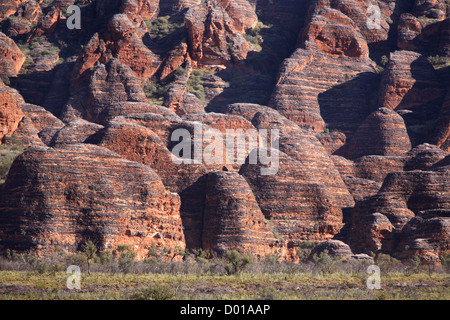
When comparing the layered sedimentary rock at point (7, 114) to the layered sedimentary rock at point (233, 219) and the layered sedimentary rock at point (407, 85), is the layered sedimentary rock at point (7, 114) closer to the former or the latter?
the layered sedimentary rock at point (233, 219)

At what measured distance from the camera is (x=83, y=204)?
5534cm

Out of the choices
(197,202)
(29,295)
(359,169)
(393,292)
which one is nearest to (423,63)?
(359,169)

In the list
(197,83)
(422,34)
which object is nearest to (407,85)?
(422,34)

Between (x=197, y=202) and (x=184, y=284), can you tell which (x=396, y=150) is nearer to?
(x=197, y=202)

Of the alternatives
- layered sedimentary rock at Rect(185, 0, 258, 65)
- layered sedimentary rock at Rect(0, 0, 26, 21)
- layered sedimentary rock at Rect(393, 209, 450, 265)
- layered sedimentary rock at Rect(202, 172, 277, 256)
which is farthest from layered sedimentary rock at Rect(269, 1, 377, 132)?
layered sedimentary rock at Rect(0, 0, 26, 21)

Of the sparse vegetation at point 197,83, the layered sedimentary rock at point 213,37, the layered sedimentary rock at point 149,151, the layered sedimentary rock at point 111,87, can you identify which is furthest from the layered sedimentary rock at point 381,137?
the layered sedimentary rock at point 149,151

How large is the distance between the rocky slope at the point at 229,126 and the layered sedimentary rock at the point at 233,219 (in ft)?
0.36

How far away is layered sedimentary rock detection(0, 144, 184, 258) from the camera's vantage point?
177ft

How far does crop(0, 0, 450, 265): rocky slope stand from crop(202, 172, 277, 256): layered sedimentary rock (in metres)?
0.11

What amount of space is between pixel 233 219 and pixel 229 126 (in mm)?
14883

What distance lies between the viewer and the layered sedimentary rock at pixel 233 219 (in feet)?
192

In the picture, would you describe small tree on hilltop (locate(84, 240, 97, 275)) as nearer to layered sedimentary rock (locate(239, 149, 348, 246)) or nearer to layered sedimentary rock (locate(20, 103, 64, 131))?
layered sedimentary rock (locate(239, 149, 348, 246))

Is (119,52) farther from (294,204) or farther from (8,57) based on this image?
(294,204)
